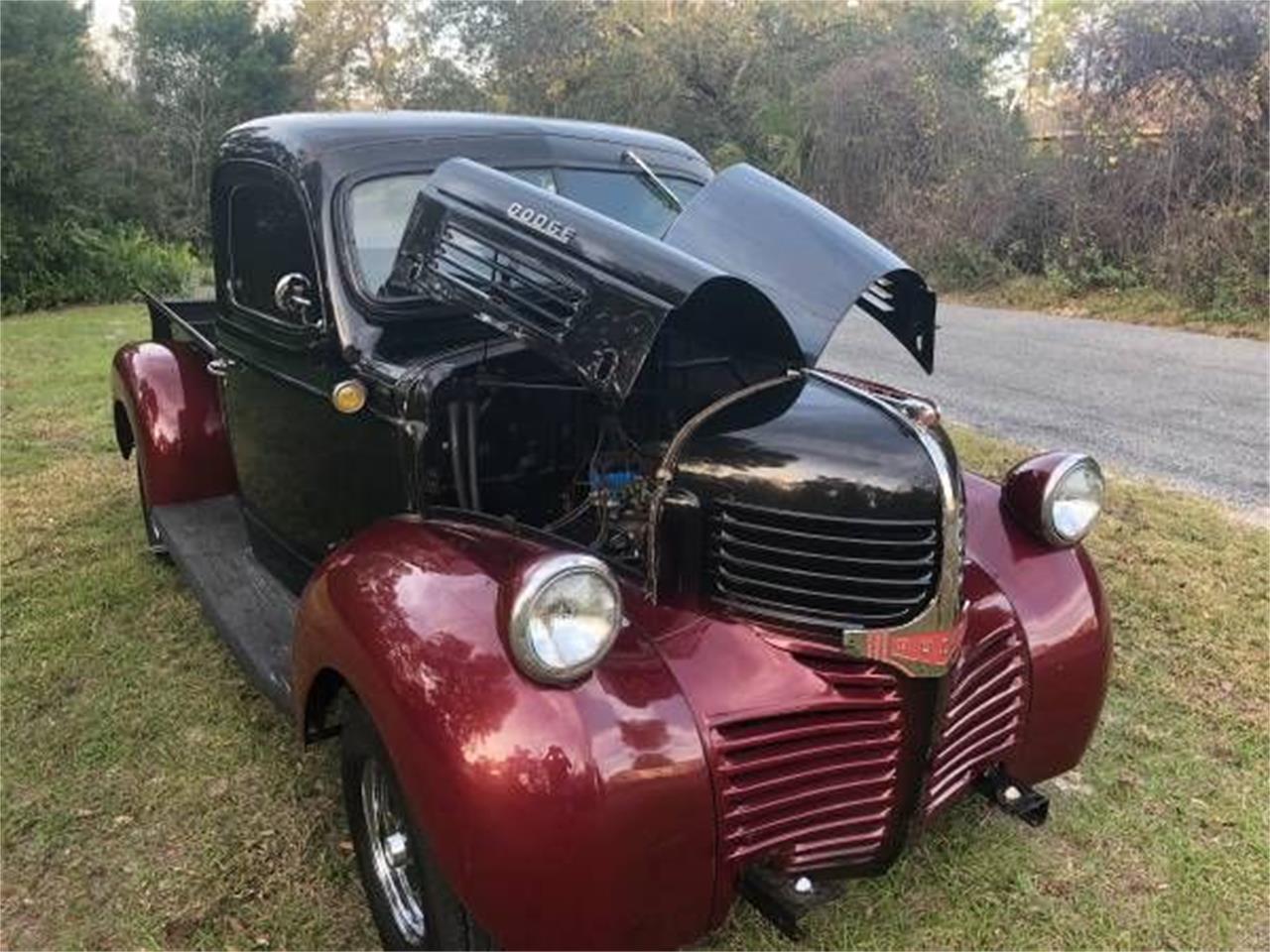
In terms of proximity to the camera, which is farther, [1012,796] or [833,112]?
[833,112]

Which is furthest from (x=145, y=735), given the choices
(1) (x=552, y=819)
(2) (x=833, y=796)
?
(2) (x=833, y=796)

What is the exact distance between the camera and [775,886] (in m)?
2.23

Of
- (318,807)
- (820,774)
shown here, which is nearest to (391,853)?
(318,807)

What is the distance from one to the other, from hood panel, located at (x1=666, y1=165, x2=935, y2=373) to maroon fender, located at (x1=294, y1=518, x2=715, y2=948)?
3.42 feet

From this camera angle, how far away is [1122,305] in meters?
13.3

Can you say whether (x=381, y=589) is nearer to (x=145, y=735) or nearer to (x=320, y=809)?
(x=320, y=809)

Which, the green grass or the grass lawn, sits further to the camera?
the green grass

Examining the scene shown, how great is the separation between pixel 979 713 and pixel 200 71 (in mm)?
24503

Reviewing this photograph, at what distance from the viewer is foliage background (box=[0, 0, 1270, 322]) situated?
44.2 ft

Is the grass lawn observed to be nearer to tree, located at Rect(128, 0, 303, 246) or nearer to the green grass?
the green grass

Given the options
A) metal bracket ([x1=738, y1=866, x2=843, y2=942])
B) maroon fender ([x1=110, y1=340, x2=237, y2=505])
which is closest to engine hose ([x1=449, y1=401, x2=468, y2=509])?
metal bracket ([x1=738, y1=866, x2=843, y2=942])

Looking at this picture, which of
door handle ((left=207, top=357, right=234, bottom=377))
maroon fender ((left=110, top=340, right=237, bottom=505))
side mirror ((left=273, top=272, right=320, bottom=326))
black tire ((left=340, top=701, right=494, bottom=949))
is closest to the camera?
black tire ((left=340, top=701, right=494, bottom=949))

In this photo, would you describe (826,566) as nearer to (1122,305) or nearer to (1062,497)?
(1062,497)

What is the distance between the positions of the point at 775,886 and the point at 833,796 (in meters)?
0.22
